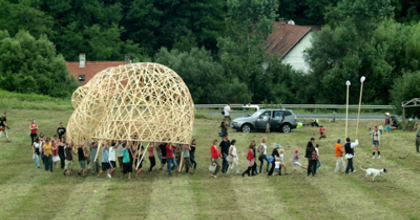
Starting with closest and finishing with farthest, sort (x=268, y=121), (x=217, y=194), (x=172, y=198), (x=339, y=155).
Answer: (x=172, y=198) → (x=217, y=194) → (x=339, y=155) → (x=268, y=121)

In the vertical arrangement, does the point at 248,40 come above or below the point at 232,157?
above

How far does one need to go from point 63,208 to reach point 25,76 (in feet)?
123

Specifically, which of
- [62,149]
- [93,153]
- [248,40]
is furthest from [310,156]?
[248,40]

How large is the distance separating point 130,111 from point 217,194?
17.4ft

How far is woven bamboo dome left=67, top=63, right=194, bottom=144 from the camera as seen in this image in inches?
870

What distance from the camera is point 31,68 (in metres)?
53.9

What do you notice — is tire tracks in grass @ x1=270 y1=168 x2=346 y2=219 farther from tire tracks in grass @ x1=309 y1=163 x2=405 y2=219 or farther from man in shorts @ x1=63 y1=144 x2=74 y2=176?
man in shorts @ x1=63 y1=144 x2=74 y2=176

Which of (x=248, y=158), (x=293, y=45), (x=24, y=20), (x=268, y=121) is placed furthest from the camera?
(x=24, y=20)

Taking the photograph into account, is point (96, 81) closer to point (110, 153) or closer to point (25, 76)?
point (110, 153)

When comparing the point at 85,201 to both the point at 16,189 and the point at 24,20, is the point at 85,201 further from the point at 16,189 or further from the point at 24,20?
the point at 24,20

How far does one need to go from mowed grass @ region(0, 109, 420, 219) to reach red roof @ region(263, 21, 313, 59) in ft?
129

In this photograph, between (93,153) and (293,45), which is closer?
(93,153)

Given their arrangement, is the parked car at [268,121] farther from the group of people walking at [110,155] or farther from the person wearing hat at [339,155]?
the person wearing hat at [339,155]

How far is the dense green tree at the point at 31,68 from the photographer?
171ft
